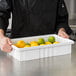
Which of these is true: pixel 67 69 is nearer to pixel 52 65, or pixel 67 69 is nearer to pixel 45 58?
pixel 52 65

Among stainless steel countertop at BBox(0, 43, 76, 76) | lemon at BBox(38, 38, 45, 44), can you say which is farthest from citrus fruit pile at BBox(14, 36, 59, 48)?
stainless steel countertop at BBox(0, 43, 76, 76)

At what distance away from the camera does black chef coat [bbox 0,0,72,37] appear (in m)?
2.26

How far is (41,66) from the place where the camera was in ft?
4.99

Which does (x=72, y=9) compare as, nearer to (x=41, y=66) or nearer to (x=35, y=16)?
(x=35, y=16)

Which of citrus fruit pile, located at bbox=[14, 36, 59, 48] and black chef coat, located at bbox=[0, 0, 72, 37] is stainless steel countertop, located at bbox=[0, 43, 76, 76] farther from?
black chef coat, located at bbox=[0, 0, 72, 37]

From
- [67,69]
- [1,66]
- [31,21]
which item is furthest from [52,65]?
[31,21]

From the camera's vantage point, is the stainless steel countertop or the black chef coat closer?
the stainless steel countertop

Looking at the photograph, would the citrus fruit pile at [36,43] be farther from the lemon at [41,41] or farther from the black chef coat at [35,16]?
the black chef coat at [35,16]

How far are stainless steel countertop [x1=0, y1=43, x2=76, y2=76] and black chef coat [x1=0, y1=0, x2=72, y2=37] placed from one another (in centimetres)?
63

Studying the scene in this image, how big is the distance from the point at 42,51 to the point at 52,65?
147 mm

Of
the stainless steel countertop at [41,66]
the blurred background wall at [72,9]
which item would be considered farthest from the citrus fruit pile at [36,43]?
the blurred background wall at [72,9]

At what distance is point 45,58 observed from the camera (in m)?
1.67

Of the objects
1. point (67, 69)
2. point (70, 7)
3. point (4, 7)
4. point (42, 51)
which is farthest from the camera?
point (70, 7)

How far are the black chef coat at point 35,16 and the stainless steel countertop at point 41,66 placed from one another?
626 millimetres
